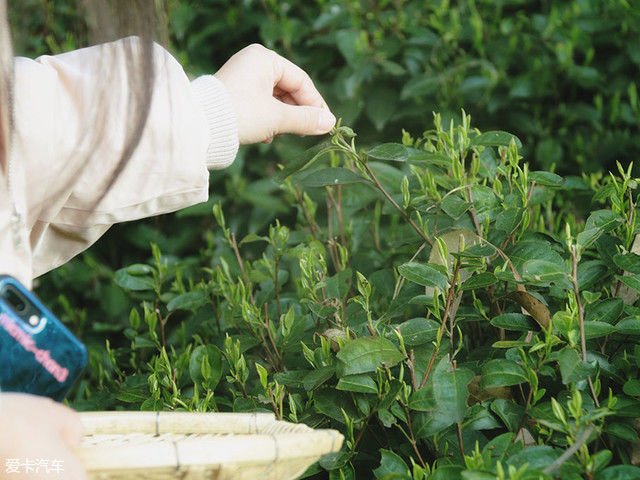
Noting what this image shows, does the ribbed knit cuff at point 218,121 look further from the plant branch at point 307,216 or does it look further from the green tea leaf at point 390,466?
the green tea leaf at point 390,466

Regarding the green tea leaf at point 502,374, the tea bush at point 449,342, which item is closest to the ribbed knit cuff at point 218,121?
the tea bush at point 449,342

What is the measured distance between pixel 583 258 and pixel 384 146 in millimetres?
352

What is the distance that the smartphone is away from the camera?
3.08 ft

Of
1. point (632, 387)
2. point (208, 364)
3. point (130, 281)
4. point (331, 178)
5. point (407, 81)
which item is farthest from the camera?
point (407, 81)

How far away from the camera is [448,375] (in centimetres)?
101

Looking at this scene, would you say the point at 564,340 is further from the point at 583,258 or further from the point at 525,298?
the point at 583,258

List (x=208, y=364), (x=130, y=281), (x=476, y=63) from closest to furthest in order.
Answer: (x=208, y=364), (x=130, y=281), (x=476, y=63)

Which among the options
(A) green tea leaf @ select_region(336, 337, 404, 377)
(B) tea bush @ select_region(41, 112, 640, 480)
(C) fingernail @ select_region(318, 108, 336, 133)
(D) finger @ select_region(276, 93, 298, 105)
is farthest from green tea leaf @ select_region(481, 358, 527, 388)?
(D) finger @ select_region(276, 93, 298, 105)

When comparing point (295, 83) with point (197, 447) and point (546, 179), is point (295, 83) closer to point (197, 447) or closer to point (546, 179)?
point (546, 179)

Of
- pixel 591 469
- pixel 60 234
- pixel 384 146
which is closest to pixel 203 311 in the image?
pixel 60 234

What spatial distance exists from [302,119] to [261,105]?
0.22ft

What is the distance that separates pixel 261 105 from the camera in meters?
1.27

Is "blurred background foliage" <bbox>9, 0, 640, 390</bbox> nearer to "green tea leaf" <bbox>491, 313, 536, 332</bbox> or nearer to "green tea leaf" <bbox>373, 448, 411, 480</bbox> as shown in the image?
"green tea leaf" <bbox>491, 313, 536, 332</bbox>

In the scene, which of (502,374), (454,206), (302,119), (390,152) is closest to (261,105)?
(302,119)
